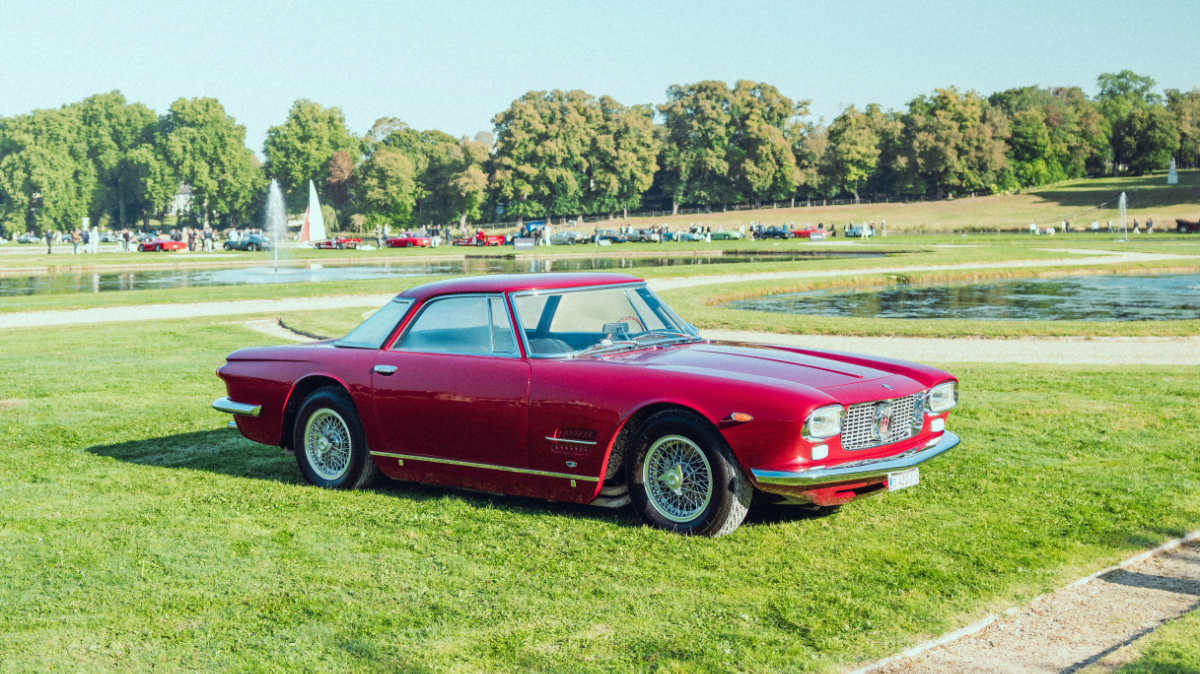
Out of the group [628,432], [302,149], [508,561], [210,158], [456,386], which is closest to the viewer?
[508,561]

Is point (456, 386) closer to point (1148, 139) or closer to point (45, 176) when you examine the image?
point (45, 176)

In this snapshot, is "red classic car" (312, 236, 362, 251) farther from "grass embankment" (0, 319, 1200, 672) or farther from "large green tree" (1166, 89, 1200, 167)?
"large green tree" (1166, 89, 1200, 167)

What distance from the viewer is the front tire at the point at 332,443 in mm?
7391

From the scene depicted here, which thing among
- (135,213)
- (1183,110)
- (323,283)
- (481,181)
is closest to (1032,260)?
(323,283)

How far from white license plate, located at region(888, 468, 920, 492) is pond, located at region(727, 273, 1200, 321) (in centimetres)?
1679

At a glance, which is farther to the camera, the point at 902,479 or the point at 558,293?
the point at 558,293

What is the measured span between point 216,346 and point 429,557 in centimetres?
1227

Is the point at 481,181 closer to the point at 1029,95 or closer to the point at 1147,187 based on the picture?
the point at 1147,187

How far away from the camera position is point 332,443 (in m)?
7.56

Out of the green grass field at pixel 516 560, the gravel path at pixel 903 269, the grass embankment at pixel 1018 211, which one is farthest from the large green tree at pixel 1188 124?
the green grass field at pixel 516 560

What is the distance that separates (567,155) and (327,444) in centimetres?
11220

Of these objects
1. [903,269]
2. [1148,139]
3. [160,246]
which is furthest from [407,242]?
[1148,139]

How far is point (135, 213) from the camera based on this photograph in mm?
141500

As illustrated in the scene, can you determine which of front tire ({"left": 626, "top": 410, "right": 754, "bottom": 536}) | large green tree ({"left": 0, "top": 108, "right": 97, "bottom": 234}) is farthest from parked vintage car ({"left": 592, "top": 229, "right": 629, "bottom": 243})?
front tire ({"left": 626, "top": 410, "right": 754, "bottom": 536})
